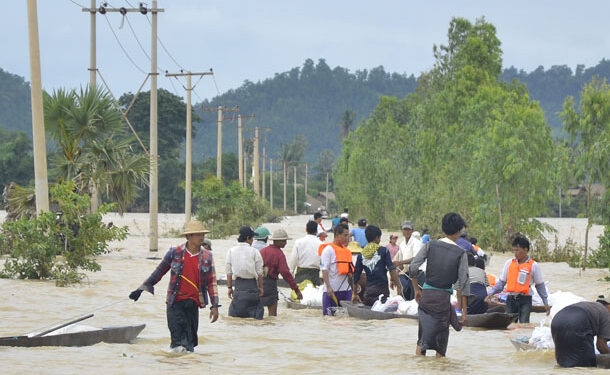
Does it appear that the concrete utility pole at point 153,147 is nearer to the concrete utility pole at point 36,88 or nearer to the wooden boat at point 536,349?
the concrete utility pole at point 36,88

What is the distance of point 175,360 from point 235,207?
38657mm

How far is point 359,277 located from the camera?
15031mm

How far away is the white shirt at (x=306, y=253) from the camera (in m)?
16.4

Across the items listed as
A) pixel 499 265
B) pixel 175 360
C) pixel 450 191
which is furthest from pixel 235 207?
pixel 175 360

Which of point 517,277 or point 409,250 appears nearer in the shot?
point 517,277

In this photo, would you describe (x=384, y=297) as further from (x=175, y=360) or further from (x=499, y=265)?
(x=499, y=265)

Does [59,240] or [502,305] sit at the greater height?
[59,240]

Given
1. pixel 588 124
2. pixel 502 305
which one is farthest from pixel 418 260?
pixel 588 124

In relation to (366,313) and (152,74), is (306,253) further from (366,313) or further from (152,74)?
(152,74)

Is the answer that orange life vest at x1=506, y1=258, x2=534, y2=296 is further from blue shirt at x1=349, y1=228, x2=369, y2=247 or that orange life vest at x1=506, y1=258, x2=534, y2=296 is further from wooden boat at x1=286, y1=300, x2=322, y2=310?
blue shirt at x1=349, y1=228, x2=369, y2=247

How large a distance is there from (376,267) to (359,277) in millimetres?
587

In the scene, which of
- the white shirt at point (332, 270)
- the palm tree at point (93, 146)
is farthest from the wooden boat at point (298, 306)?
the palm tree at point (93, 146)

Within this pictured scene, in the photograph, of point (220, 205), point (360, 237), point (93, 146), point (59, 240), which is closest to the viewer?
point (59, 240)

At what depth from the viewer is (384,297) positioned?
49.1 feet
